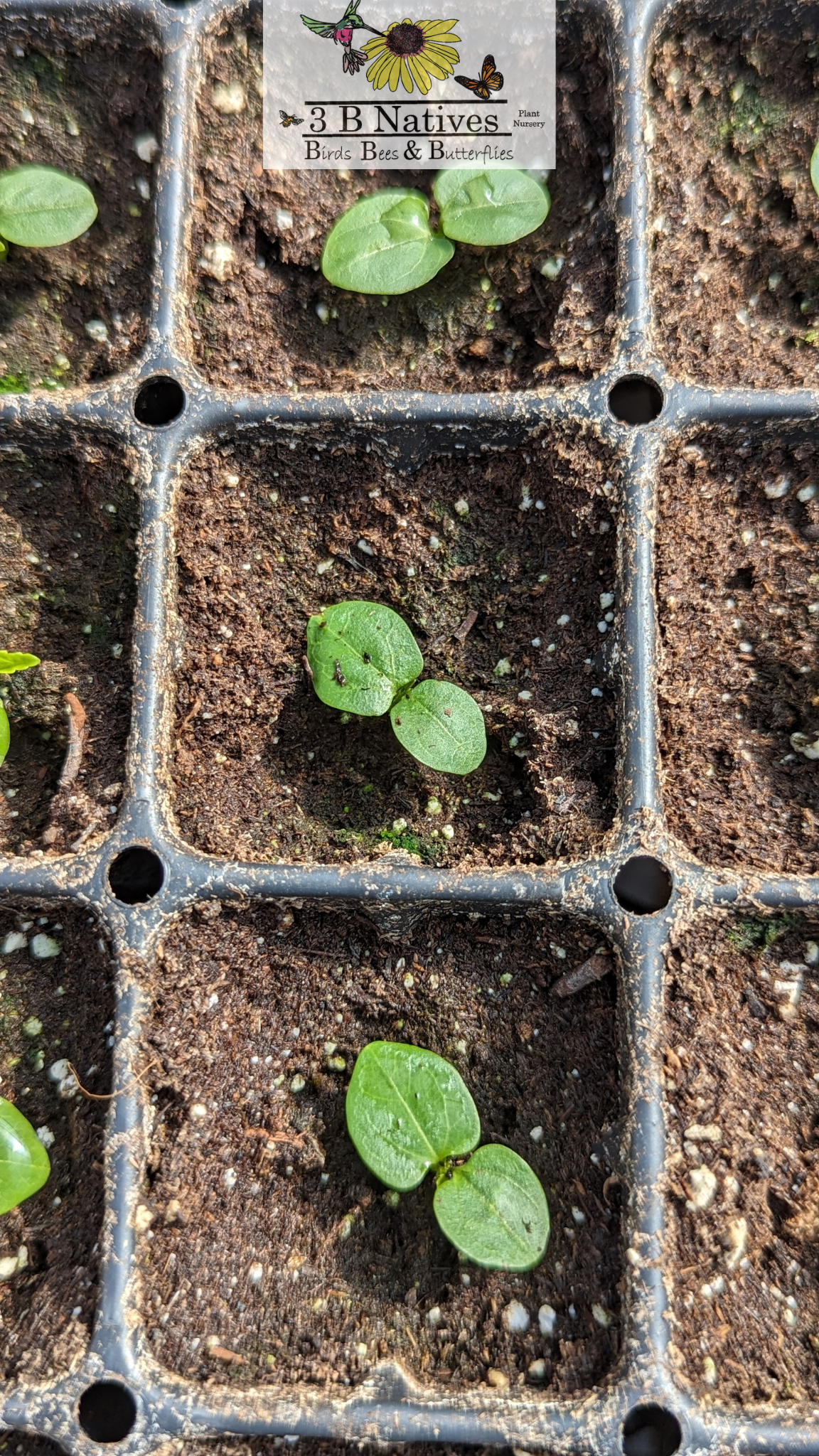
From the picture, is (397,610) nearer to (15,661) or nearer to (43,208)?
(15,661)

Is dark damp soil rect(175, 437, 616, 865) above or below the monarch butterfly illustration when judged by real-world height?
below

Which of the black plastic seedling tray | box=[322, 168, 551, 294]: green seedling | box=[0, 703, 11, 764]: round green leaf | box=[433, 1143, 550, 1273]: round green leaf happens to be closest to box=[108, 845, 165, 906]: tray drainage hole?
the black plastic seedling tray

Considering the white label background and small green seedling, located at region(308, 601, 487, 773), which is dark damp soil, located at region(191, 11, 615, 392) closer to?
the white label background

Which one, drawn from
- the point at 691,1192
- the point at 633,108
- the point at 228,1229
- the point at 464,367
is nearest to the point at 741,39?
the point at 633,108

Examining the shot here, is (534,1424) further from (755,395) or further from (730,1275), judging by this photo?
(755,395)

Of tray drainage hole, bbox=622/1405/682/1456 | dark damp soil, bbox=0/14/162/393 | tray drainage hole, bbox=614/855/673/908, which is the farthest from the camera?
dark damp soil, bbox=0/14/162/393

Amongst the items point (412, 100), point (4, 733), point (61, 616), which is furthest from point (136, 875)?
point (412, 100)
